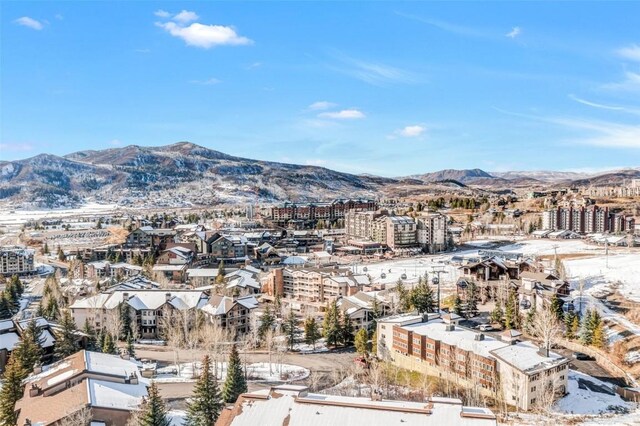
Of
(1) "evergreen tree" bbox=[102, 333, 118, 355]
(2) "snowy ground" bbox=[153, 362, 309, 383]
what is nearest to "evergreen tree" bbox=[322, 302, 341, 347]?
(2) "snowy ground" bbox=[153, 362, 309, 383]

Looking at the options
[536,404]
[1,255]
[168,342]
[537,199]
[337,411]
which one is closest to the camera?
[337,411]

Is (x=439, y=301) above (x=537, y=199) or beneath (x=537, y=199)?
beneath

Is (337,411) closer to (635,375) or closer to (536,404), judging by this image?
(536,404)

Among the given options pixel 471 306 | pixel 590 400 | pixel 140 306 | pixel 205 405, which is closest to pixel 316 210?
pixel 471 306

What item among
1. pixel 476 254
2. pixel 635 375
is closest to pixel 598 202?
pixel 476 254

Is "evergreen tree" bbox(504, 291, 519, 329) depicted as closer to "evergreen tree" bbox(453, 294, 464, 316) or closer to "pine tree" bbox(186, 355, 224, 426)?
"evergreen tree" bbox(453, 294, 464, 316)

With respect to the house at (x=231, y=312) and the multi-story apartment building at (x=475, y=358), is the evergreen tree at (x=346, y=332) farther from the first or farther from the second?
the house at (x=231, y=312)

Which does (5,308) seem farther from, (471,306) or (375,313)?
(471,306)

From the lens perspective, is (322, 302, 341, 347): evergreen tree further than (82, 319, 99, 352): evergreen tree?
Yes
